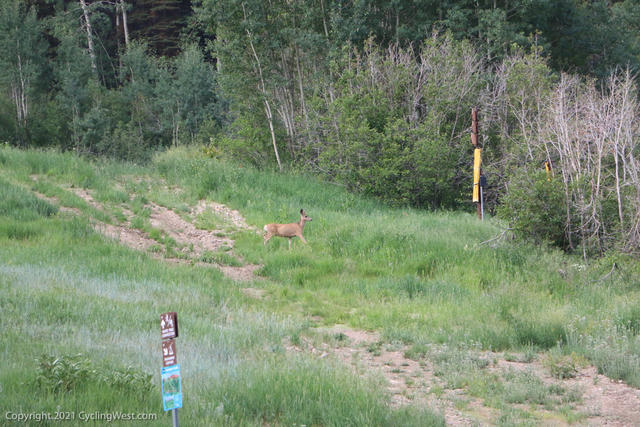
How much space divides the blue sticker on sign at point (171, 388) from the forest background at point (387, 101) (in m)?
11.8

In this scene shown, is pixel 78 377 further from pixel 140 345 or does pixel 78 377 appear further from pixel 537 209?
pixel 537 209

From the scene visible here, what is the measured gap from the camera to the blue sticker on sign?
15.7 ft

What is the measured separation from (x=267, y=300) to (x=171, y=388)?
7.42m

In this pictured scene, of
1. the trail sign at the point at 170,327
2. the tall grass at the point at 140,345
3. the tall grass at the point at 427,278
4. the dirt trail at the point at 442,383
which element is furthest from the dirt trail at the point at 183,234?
the trail sign at the point at 170,327

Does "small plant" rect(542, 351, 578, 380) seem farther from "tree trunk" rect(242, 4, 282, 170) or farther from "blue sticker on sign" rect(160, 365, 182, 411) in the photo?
"tree trunk" rect(242, 4, 282, 170)

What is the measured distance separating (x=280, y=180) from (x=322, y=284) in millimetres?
8274

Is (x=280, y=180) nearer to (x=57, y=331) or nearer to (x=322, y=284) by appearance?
(x=322, y=284)

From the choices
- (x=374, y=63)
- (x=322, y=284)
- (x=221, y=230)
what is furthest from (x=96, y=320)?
(x=374, y=63)

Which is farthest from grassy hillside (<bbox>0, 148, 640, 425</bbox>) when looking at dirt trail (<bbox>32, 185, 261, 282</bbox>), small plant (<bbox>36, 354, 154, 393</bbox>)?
dirt trail (<bbox>32, 185, 261, 282</bbox>)

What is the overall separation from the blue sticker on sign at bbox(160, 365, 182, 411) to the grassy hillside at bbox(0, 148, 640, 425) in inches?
34.5

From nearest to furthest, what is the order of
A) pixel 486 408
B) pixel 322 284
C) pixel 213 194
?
1. pixel 486 408
2. pixel 322 284
3. pixel 213 194

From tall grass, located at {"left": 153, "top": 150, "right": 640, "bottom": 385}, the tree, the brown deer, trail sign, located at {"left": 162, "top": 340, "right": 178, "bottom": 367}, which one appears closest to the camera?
trail sign, located at {"left": 162, "top": 340, "right": 178, "bottom": 367}

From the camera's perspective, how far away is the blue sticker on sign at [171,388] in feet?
15.7

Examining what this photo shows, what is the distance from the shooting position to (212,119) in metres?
35.0
